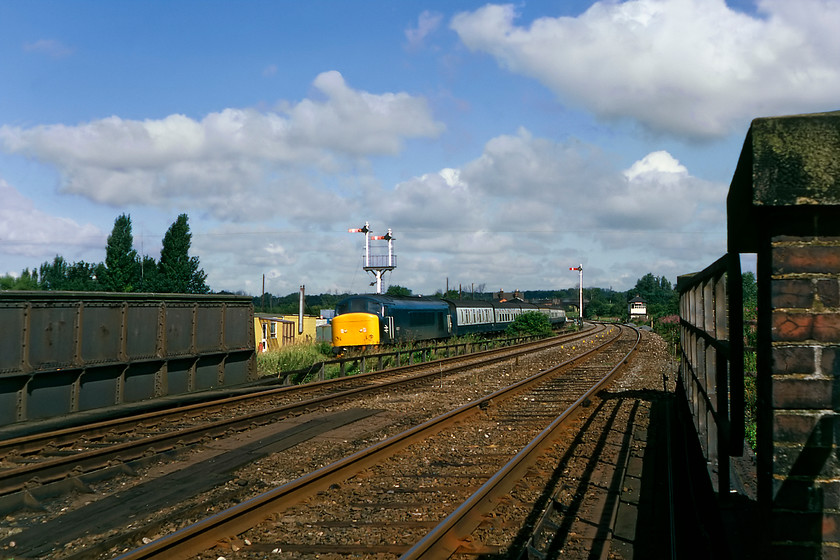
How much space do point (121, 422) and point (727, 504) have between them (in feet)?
32.1

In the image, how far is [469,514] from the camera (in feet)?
18.9

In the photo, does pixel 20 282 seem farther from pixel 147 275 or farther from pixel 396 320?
pixel 396 320

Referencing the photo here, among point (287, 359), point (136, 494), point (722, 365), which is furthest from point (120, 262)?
point (722, 365)

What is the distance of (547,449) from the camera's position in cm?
881

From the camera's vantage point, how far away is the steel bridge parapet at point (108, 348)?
10.4m

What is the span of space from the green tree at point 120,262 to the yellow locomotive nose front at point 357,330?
139 ft

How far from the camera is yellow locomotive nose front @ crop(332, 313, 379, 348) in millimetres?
25734

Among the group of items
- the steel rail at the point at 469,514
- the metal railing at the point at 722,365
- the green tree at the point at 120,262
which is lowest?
the steel rail at the point at 469,514

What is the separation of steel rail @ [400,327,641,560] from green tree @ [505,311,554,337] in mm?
34230

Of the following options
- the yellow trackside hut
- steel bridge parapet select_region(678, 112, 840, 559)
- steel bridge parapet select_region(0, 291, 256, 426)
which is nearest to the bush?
steel bridge parapet select_region(0, 291, 256, 426)

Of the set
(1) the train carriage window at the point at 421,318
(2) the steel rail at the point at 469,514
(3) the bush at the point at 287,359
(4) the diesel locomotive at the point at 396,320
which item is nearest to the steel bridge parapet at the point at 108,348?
(3) the bush at the point at 287,359

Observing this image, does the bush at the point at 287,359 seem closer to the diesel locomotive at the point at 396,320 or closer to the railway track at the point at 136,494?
the diesel locomotive at the point at 396,320

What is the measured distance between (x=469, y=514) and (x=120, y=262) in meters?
63.6

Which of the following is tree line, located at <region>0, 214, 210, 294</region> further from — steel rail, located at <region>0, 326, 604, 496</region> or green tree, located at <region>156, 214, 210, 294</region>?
steel rail, located at <region>0, 326, 604, 496</region>
